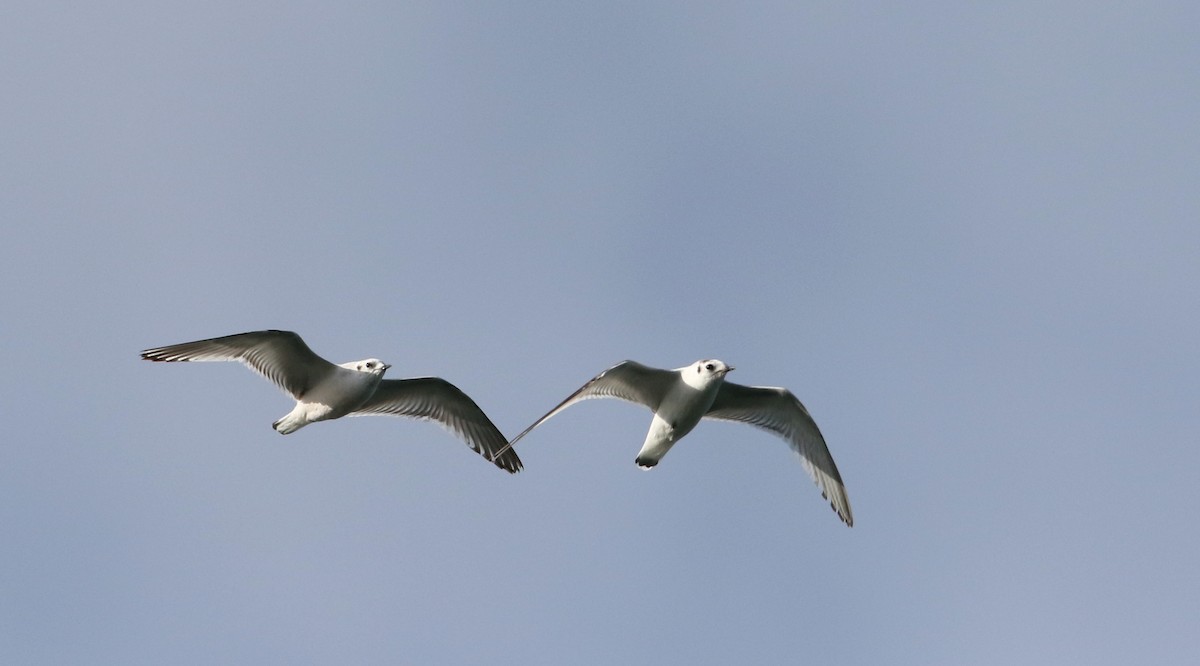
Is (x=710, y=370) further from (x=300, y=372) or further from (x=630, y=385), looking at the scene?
(x=300, y=372)

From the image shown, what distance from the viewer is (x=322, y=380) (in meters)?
25.3

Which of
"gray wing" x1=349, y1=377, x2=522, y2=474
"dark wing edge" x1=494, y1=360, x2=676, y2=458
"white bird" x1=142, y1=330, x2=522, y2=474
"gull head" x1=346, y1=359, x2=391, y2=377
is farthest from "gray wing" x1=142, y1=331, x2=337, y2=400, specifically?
"dark wing edge" x1=494, y1=360, x2=676, y2=458

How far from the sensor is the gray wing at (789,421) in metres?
25.7

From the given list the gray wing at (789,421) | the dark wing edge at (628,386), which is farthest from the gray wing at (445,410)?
the gray wing at (789,421)

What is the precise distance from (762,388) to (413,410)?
6537 mm

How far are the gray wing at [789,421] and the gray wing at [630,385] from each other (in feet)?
4.24

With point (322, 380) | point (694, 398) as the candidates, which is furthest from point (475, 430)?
point (694, 398)

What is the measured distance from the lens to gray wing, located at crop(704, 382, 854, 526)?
2569cm

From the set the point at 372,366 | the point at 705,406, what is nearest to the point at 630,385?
the point at 705,406

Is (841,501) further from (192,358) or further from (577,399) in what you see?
(192,358)

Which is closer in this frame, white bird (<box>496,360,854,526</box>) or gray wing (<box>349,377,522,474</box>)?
white bird (<box>496,360,854,526</box>)

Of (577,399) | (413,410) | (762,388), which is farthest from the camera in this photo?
(413,410)

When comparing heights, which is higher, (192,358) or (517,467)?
(192,358)

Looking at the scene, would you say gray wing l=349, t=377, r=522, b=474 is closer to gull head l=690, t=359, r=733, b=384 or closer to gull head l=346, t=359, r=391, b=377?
gull head l=346, t=359, r=391, b=377
